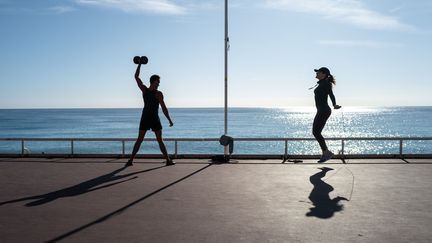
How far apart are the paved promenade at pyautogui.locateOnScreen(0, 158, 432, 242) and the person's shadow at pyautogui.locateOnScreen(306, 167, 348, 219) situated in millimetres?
13

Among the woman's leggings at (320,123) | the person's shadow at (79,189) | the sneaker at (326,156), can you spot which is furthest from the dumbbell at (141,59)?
the sneaker at (326,156)

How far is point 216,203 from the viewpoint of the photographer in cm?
612

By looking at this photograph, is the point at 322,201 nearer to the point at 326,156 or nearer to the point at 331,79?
the point at 326,156

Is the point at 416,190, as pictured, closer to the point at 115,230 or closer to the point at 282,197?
the point at 282,197

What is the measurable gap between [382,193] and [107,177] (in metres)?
4.88

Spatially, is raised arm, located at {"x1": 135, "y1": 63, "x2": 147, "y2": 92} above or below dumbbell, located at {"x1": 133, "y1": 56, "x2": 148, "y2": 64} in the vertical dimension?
below

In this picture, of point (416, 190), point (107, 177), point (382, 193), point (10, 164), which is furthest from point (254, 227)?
point (10, 164)

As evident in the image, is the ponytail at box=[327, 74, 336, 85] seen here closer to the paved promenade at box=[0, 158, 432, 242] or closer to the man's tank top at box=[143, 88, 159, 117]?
the paved promenade at box=[0, 158, 432, 242]

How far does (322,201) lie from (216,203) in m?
1.51

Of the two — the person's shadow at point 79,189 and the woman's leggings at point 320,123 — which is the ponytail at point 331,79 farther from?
the person's shadow at point 79,189

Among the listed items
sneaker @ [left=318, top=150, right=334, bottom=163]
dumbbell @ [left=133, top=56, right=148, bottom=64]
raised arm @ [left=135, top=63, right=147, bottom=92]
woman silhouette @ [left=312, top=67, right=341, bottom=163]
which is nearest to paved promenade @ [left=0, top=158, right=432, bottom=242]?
sneaker @ [left=318, top=150, right=334, bottom=163]

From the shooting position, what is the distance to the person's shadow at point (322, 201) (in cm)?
558

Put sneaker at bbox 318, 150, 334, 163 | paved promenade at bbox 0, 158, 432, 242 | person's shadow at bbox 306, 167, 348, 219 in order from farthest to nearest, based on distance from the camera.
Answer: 1. sneaker at bbox 318, 150, 334, 163
2. person's shadow at bbox 306, 167, 348, 219
3. paved promenade at bbox 0, 158, 432, 242

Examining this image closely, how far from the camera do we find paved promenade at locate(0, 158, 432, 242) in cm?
468
